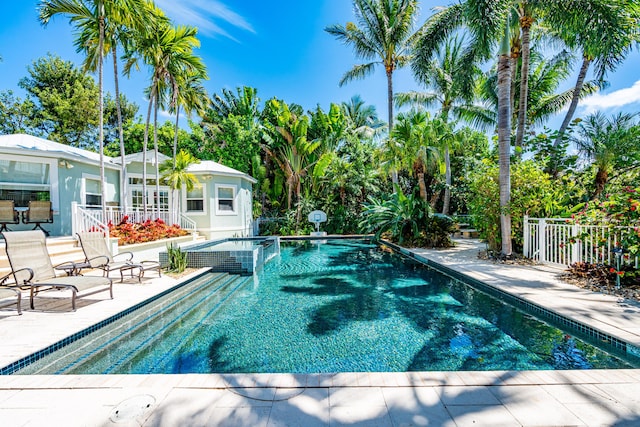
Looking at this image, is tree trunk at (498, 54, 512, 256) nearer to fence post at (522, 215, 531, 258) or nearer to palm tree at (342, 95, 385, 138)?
fence post at (522, 215, 531, 258)

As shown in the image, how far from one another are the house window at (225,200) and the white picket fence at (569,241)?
522 inches

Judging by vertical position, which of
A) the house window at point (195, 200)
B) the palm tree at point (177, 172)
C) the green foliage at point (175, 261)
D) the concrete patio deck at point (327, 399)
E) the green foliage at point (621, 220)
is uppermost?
the palm tree at point (177, 172)

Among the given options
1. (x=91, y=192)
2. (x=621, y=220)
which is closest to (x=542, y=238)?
(x=621, y=220)

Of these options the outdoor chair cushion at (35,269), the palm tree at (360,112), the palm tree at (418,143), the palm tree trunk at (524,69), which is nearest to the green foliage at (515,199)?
the palm tree trunk at (524,69)

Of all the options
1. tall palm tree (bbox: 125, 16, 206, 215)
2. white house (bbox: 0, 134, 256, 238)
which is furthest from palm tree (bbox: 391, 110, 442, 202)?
tall palm tree (bbox: 125, 16, 206, 215)

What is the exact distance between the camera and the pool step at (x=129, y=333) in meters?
3.42

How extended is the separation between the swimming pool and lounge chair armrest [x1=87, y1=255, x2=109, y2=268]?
6.67 ft

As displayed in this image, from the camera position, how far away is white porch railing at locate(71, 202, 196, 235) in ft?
29.7

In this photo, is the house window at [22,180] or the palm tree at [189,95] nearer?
the house window at [22,180]

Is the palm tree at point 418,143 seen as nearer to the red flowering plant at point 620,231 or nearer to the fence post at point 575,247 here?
the fence post at point 575,247

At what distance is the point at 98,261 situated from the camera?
6.99 meters

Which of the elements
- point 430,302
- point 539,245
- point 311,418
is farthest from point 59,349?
point 539,245

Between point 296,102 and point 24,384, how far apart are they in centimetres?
2201

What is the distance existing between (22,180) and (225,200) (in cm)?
776
